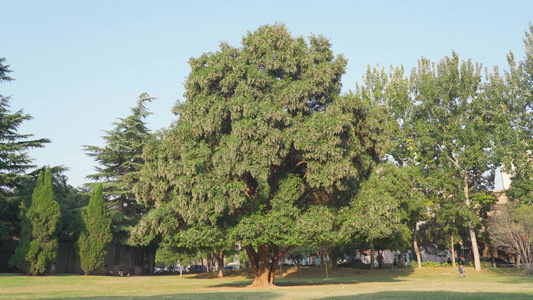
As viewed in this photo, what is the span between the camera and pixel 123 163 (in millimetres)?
51281

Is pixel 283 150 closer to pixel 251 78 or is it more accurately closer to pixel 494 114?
pixel 251 78

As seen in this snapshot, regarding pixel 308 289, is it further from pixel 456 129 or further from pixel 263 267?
pixel 456 129

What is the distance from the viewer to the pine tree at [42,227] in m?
38.3

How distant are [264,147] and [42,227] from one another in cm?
2578

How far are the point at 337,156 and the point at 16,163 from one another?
113 feet

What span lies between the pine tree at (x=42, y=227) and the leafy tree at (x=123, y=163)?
9711 millimetres

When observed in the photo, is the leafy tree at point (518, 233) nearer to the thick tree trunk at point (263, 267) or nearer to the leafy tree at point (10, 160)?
the thick tree trunk at point (263, 267)

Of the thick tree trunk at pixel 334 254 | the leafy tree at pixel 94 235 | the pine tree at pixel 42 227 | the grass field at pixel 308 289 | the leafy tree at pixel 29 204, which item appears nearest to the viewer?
the grass field at pixel 308 289

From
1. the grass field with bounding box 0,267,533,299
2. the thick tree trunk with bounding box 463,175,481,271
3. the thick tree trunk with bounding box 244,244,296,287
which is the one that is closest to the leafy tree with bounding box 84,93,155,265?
the grass field with bounding box 0,267,533,299

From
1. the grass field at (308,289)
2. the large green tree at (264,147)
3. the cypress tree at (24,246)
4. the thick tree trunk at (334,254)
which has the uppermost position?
the large green tree at (264,147)

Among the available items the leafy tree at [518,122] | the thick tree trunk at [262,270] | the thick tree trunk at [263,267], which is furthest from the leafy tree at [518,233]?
the thick tree trunk at [262,270]

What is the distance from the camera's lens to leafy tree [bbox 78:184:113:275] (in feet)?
144

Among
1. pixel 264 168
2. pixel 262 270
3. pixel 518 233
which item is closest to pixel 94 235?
pixel 262 270

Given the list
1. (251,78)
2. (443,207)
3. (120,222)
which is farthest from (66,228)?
(443,207)
